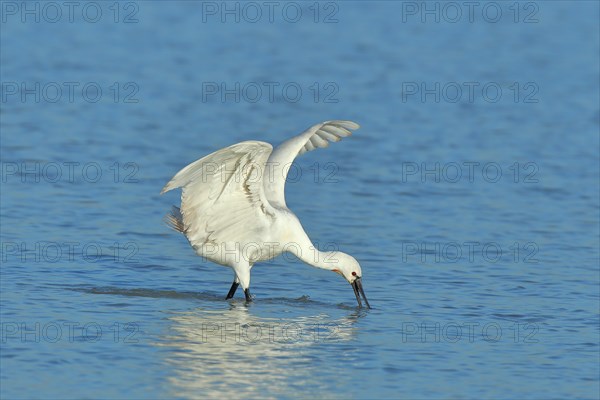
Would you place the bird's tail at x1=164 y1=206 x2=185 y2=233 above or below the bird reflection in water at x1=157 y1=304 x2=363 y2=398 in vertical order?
above

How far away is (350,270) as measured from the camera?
49.5ft

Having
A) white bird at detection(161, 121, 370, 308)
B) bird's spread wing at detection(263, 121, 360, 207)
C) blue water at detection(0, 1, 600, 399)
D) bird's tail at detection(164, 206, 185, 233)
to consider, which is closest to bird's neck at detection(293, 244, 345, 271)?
white bird at detection(161, 121, 370, 308)

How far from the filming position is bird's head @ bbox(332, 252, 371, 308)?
590 inches

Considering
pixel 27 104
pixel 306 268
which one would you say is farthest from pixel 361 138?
pixel 306 268

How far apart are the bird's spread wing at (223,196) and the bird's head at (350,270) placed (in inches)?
36.6

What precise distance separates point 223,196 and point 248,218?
1.38 ft

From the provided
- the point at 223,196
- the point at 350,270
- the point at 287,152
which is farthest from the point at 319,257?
the point at 223,196

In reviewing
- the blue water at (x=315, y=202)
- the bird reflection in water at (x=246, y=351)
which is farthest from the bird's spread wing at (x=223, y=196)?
the bird reflection in water at (x=246, y=351)

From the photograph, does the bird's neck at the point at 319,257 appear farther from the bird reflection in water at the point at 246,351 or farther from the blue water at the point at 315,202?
the bird reflection in water at the point at 246,351

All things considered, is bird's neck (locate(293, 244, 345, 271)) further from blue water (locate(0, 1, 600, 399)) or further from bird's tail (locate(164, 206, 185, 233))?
bird's tail (locate(164, 206, 185, 233))

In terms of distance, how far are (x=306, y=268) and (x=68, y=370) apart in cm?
527

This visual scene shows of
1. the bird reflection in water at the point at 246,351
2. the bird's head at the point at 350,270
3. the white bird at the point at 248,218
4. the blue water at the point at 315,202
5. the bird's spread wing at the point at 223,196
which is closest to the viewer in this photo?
the bird reflection in water at the point at 246,351

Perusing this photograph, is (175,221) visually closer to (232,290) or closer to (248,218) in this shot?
(248,218)

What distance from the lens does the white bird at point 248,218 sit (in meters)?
14.4
